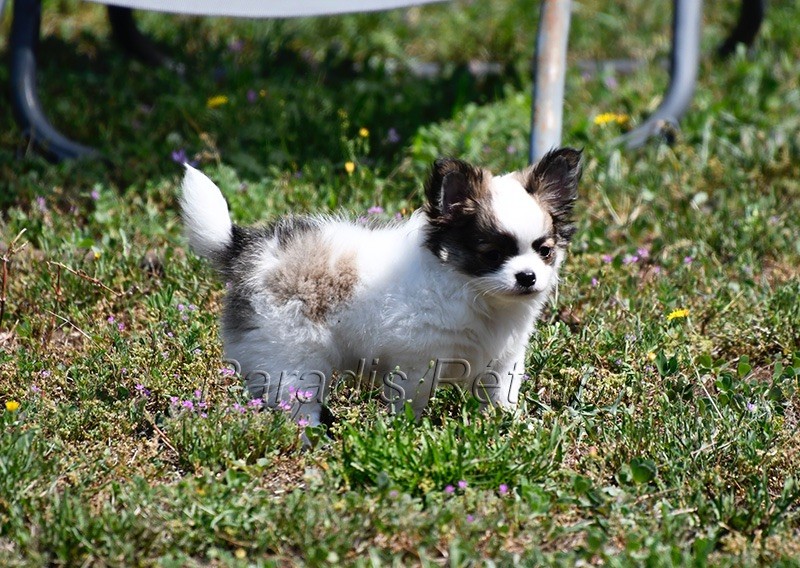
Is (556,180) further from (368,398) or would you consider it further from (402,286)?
(368,398)

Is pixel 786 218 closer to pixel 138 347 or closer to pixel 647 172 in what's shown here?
pixel 647 172

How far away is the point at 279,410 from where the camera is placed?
336 cm

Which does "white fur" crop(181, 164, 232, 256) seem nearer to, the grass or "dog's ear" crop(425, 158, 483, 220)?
the grass

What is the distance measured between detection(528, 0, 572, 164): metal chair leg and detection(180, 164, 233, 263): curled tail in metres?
1.67

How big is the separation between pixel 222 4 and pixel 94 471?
252 cm

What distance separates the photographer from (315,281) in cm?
338

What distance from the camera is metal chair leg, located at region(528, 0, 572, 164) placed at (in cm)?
481

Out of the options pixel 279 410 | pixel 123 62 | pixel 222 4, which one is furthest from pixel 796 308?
pixel 123 62

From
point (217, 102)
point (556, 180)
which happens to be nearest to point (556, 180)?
point (556, 180)

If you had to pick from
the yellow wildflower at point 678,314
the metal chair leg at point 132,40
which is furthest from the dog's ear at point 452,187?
the metal chair leg at point 132,40

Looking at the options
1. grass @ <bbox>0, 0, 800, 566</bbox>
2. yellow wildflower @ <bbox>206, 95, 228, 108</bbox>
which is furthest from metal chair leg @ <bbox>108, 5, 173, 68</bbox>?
yellow wildflower @ <bbox>206, 95, 228, 108</bbox>

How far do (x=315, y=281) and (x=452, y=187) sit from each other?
50 centimetres

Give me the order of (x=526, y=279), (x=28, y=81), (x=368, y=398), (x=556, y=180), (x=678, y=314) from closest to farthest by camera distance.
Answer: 1. (x=526, y=279)
2. (x=556, y=180)
3. (x=368, y=398)
4. (x=678, y=314)
5. (x=28, y=81)

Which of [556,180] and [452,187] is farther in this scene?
[556,180]
